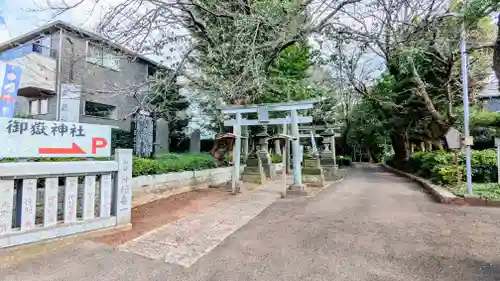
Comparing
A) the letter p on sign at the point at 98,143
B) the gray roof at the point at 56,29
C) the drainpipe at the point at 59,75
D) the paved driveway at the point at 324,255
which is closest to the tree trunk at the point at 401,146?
the paved driveway at the point at 324,255

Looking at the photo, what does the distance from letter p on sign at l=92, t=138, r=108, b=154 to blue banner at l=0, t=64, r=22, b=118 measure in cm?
203

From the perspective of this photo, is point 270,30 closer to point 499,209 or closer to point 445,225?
point 445,225

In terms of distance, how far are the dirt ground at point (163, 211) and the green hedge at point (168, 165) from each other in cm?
73

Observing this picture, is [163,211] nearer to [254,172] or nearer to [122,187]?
[122,187]

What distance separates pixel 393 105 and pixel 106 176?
1447cm

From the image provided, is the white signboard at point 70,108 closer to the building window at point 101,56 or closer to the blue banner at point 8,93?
the building window at point 101,56

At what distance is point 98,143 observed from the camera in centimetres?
487

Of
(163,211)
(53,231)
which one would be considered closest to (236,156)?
(163,211)

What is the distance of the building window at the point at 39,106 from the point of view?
46.6 ft

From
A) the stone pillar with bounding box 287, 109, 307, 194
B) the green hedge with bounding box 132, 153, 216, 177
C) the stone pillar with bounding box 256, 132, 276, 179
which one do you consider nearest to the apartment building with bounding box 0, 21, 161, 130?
the green hedge with bounding box 132, 153, 216, 177

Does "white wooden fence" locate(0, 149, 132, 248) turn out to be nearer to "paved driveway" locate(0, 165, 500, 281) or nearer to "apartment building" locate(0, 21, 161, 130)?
"paved driveway" locate(0, 165, 500, 281)

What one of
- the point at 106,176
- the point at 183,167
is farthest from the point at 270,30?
the point at 106,176

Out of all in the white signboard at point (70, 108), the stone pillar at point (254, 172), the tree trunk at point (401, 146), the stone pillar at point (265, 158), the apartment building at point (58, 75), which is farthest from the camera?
the tree trunk at point (401, 146)

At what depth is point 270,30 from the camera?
9180 millimetres
